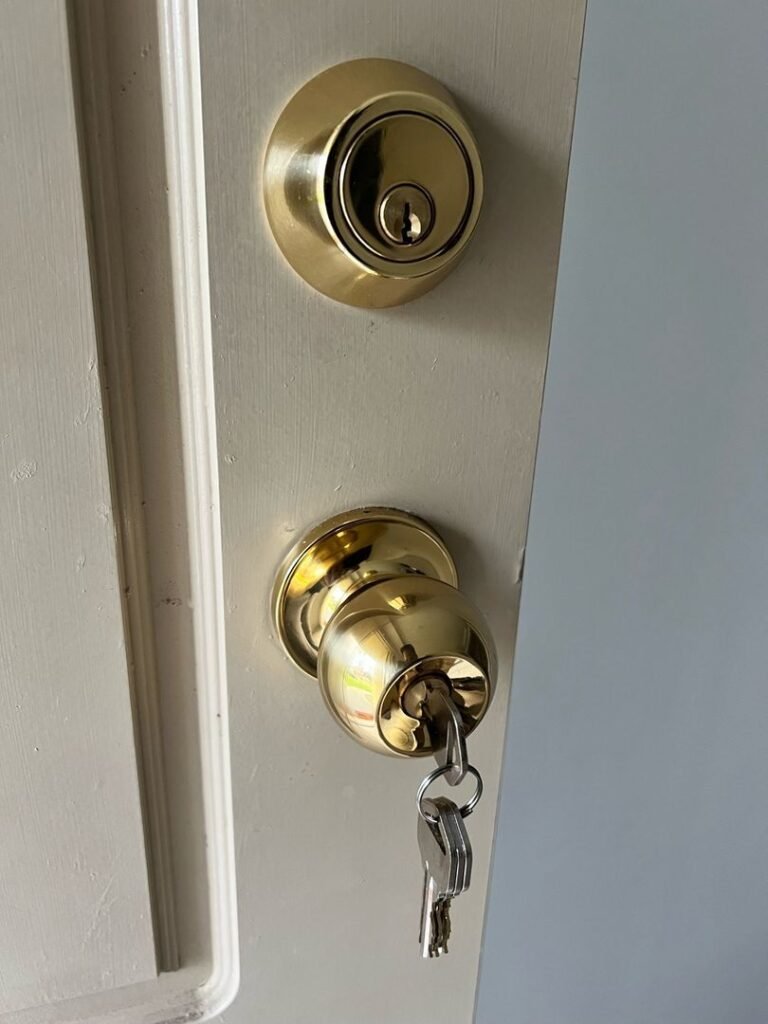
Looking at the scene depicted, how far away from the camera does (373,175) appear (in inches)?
8.1

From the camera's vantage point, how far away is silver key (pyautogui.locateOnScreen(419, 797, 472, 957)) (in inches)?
9.5

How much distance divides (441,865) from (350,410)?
139 millimetres

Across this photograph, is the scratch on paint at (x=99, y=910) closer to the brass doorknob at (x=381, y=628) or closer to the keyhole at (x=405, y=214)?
the brass doorknob at (x=381, y=628)

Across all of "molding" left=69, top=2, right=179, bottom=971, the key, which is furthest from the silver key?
"molding" left=69, top=2, right=179, bottom=971

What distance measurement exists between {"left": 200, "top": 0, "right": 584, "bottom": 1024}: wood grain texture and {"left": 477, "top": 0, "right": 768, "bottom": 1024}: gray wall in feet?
0.38

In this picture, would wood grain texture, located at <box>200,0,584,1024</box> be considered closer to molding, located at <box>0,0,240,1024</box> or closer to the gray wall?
molding, located at <box>0,0,240,1024</box>

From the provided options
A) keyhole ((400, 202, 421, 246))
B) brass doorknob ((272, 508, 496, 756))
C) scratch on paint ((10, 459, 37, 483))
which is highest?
keyhole ((400, 202, 421, 246))

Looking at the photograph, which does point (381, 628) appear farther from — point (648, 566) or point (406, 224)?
point (648, 566)

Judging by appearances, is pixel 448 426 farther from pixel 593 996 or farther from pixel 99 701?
pixel 593 996

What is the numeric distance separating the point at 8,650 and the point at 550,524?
0.84ft

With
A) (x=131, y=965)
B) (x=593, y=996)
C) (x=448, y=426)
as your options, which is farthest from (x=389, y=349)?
(x=593, y=996)

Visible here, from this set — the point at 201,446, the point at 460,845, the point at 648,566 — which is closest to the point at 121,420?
the point at 201,446

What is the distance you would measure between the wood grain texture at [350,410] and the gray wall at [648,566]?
0.38ft

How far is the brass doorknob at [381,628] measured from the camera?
0.75ft
